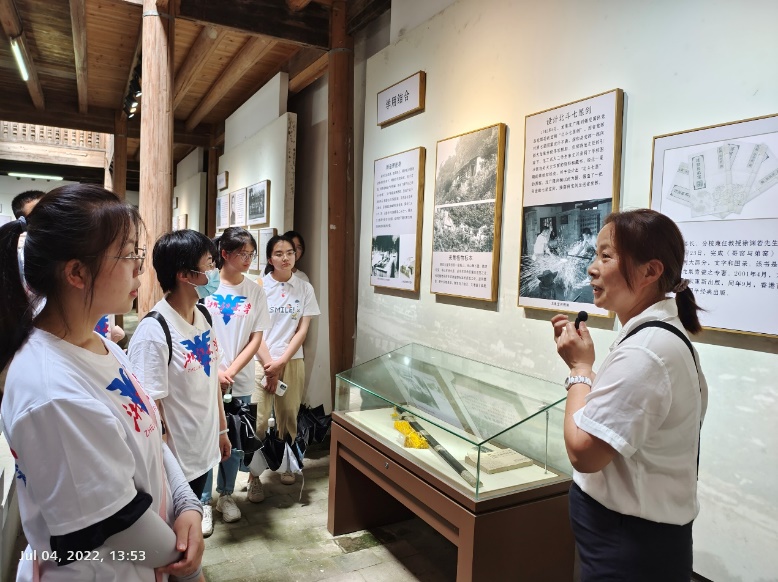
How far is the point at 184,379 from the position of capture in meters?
1.98

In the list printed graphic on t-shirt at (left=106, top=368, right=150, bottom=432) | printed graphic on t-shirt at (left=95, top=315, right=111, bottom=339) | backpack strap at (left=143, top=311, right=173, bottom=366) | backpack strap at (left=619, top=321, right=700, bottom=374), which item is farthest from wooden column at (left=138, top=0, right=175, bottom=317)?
backpack strap at (left=619, top=321, right=700, bottom=374)

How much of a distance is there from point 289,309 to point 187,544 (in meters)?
2.68

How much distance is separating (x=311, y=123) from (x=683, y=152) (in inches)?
166

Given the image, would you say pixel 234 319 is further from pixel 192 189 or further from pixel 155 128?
pixel 192 189

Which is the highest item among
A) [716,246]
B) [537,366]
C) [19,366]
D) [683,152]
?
[683,152]

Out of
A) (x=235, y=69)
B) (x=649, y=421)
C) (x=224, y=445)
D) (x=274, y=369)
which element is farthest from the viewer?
(x=235, y=69)

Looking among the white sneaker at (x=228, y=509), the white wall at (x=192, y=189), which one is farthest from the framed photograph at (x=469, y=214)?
the white wall at (x=192, y=189)

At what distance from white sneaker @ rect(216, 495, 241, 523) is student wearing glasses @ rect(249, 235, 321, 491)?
594mm

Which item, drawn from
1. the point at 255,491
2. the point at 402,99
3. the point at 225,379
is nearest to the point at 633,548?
the point at 225,379

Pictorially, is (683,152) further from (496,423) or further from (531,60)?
(496,423)

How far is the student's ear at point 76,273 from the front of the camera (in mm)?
1026

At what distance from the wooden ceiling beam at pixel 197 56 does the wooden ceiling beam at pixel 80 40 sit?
0.89 metres

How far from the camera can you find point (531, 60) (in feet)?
8.28

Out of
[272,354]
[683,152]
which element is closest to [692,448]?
[683,152]
